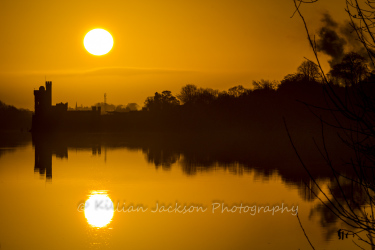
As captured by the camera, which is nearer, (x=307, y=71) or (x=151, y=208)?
(x=151, y=208)

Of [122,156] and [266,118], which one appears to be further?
[266,118]

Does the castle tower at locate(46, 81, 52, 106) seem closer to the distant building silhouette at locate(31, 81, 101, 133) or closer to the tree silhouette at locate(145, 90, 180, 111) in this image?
the distant building silhouette at locate(31, 81, 101, 133)

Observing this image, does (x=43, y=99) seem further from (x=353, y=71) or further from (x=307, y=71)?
(x=353, y=71)

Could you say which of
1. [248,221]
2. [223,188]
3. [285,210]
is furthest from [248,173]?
[248,221]

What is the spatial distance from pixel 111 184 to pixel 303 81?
4724 cm

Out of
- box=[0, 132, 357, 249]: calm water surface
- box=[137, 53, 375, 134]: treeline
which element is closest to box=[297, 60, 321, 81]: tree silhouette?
box=[137, 53, 375, 134]: treeline

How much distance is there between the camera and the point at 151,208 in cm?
2309

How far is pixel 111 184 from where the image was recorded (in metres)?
29.3

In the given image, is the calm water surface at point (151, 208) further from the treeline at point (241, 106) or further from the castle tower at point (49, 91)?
the castle tower at point (49, 91)

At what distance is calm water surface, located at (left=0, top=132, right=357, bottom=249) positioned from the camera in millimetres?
17500

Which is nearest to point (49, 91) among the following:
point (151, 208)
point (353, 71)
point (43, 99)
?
point (43, 99)

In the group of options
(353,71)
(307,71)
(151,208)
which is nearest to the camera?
(353,71)

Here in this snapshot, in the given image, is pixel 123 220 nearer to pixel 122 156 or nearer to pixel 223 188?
pixel 223 188

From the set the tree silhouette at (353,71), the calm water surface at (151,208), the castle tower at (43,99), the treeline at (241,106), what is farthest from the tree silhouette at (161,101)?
the tree silhouette at (353,71)
